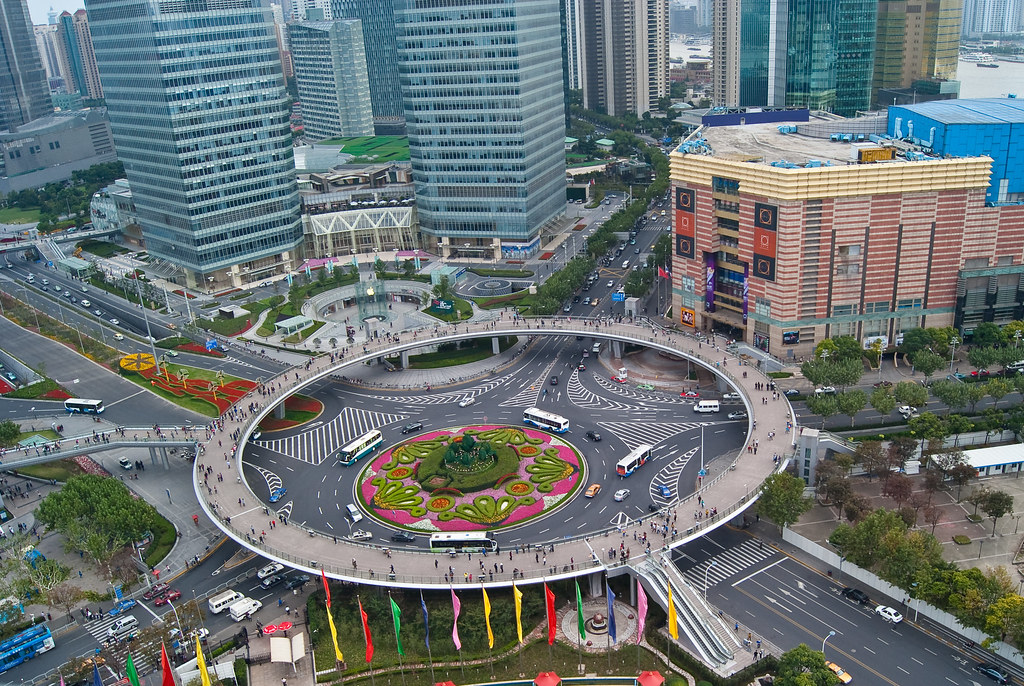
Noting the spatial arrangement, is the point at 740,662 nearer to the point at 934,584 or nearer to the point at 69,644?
the point at 934,584

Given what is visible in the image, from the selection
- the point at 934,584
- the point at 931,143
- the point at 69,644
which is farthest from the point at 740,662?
the point at 931,143

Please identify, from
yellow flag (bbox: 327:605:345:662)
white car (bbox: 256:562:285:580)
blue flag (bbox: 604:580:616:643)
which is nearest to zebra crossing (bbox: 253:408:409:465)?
white car (bbox: 256:562:285:580)

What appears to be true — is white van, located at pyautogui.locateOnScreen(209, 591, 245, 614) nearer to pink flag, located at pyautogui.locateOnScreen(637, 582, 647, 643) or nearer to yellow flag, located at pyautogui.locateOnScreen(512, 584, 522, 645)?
yellow flag, located at pyautogui.locateOnScreen(512, 584, 522, 645)

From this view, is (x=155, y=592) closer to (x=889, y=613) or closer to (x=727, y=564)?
(x=727, y=564)

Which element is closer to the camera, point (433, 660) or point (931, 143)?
point (433, 660)

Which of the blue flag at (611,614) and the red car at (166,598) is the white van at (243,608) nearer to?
the red car at (166,598)

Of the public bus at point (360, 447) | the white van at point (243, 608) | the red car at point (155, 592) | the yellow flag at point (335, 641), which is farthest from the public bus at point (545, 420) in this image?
the red car at point (155, 592)
